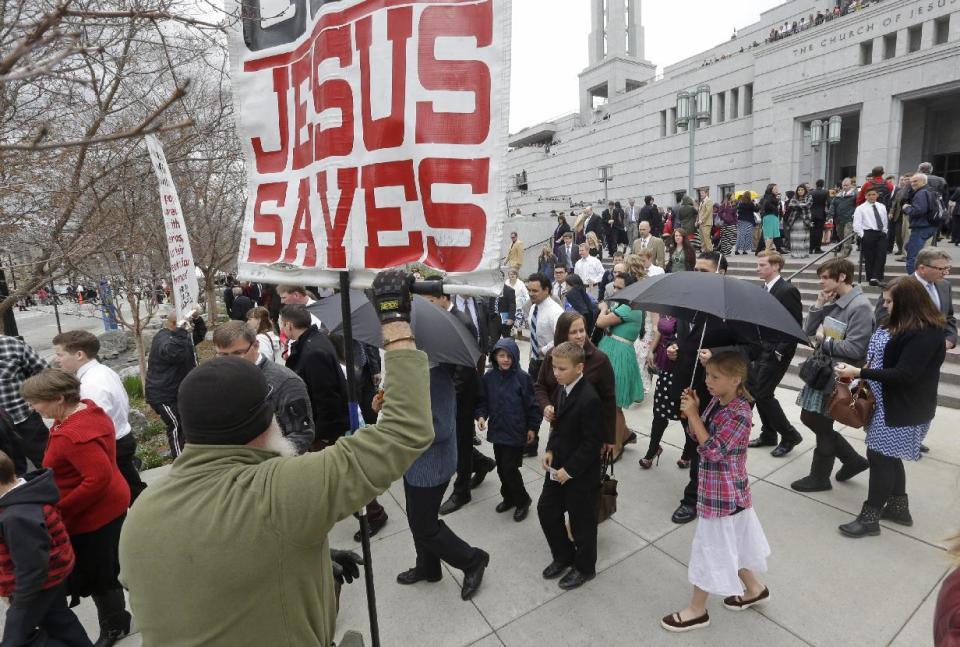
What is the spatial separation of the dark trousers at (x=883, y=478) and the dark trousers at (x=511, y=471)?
2.62 metres

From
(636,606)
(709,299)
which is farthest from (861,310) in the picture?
(636,606)

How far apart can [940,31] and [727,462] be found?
90.2 ft

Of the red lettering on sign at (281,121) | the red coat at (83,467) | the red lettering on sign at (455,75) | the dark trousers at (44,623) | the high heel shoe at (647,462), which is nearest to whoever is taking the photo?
the red lettering on sign at (455,75)

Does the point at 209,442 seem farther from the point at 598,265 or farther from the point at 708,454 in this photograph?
the point at 598,265

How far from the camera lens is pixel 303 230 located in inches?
81.0

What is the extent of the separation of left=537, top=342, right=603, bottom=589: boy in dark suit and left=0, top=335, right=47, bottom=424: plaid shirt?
4191mm

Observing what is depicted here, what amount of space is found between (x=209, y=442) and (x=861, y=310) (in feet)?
15.8

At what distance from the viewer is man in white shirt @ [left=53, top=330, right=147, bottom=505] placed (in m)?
3.65

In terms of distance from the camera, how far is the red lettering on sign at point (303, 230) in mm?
2018

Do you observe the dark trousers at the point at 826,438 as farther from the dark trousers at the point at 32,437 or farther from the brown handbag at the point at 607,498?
the dark trousers at the point at 32,437

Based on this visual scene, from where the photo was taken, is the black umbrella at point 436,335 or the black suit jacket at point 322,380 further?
the black suit jacket at point 322,380

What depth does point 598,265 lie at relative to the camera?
33.4 feet

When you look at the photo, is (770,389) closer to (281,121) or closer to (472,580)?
(472,580)

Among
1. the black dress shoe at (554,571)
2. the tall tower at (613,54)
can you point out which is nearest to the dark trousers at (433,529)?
the black dress shoe at (554,571)
